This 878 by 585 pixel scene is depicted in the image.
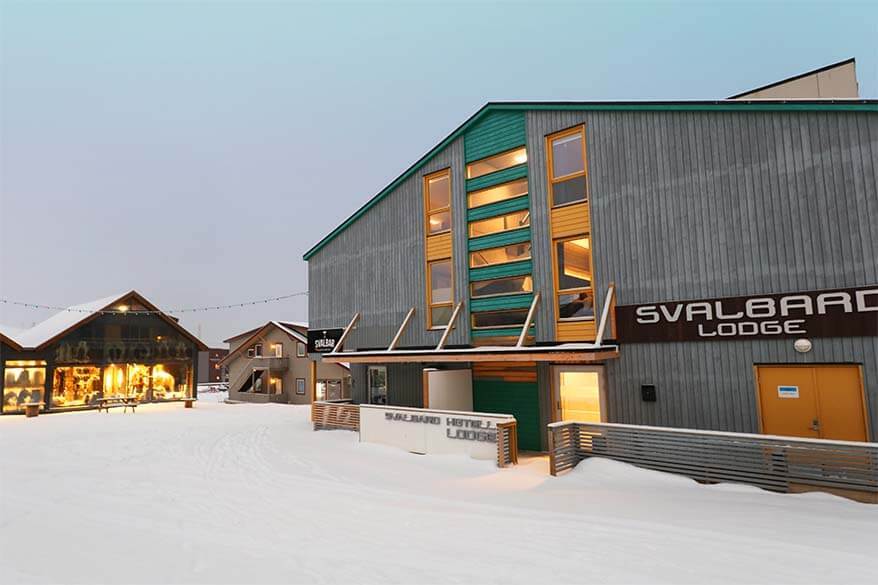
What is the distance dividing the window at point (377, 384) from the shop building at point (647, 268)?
677 mm

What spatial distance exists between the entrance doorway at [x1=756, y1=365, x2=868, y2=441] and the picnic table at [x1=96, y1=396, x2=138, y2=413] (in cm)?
2652

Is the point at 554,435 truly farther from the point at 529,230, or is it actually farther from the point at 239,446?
the point at 239,446

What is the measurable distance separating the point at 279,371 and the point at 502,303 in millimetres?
24954

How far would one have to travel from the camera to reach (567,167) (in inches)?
488

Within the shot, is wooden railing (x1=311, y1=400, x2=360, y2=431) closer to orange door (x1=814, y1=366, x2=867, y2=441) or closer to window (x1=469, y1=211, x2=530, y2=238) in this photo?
window (x1=469, y1=211, x2=530, y2=238)

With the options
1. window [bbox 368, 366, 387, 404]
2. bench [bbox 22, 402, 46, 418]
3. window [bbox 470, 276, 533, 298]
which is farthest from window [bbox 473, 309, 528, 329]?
bench [bbox 22, 402, 46, 418]

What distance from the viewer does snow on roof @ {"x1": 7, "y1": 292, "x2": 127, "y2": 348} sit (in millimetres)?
24359

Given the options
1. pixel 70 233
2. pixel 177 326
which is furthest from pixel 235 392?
pixel 70 233

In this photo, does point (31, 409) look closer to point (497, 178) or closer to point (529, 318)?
point (497, 178)

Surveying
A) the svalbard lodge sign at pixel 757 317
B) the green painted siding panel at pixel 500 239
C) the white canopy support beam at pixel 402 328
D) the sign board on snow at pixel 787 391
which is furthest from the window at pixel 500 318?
the sign board on snow at pixel 787 391

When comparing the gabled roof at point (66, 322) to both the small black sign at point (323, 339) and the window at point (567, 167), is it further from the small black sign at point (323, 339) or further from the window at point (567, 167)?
the window at point (567, 167)

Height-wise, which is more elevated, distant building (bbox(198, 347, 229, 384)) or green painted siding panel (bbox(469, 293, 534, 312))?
green painted siding panel (bbox(469, 293, 534, 312))

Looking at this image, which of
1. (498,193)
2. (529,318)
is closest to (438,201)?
(498,193)

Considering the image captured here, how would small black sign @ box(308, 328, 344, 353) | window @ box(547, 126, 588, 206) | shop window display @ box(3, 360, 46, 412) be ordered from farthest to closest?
1. shop window display @ box(3, 360, 46, 412)
2. small black sign @ box(308, 328, 344, 353)
3. window @ box(547, 126, 588, 206)
